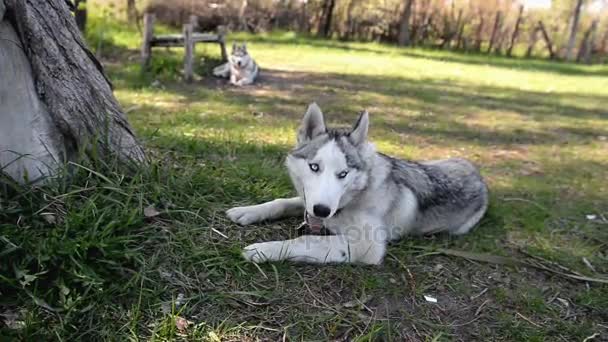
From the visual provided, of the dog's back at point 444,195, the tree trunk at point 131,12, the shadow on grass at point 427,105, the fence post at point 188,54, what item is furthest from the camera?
the tree trunk at point 131,12

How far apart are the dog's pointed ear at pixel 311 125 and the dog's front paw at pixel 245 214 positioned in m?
0.59

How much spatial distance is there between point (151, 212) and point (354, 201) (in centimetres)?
129

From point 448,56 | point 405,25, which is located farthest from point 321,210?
point 405,25

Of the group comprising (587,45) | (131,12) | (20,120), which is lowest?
(20,120)

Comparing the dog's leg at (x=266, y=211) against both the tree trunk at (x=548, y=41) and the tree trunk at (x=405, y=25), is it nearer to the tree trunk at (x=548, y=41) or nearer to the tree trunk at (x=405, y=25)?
the tree trunk at (x=405, y=25)

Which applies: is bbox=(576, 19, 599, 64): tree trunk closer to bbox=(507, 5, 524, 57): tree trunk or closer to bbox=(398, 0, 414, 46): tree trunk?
bbox=(507, 5, 524, 57): tree trunk

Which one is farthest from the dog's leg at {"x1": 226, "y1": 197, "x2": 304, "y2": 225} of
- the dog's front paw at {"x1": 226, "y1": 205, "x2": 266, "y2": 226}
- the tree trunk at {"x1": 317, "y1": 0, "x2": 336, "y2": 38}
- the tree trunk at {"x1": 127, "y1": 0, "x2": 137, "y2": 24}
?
the tree trunk at {"x1": 317, "y1": 0, "x2": 336, "y2": 38}

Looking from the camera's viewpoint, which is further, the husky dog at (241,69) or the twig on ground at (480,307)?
the husky dog at (241,69)

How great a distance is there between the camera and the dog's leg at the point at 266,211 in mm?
3326

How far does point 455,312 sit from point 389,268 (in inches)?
18.9

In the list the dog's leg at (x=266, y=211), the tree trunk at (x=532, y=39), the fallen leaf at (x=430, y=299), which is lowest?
the fallen leaf at (x=430, y=299)

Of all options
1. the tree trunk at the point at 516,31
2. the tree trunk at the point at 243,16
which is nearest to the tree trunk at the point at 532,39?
the tree trunk at the point at 516,31

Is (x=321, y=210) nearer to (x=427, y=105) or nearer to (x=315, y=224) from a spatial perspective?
(x=315, y=224)

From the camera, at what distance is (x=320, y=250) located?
9.87 feet
